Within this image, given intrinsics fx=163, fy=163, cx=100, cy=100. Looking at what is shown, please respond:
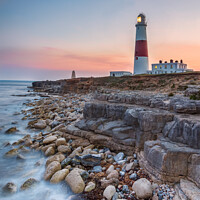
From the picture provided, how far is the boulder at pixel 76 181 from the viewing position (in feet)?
15.7

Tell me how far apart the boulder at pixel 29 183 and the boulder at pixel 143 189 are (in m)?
3.34

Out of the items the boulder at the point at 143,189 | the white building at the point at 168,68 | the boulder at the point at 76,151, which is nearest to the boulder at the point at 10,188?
the boulder at the point at 76,151

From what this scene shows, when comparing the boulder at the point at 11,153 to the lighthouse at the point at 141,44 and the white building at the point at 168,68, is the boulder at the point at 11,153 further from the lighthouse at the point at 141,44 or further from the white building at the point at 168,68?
the white building at the point at 168,68

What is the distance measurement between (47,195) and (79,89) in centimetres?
3223

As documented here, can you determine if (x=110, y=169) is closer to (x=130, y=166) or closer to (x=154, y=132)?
(x=130, y=166)

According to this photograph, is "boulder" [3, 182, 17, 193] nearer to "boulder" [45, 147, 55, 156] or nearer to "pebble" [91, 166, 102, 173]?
"boulder" [45, 147, 55, 156]

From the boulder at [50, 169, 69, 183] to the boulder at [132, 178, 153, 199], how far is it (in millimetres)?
2350

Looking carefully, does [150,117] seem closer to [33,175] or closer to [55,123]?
[33,175]

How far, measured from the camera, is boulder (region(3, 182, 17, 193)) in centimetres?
522

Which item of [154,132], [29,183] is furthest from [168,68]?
[29,183]

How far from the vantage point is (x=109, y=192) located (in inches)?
173

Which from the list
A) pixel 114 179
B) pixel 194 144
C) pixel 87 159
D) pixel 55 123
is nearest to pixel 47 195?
pixel 87 159

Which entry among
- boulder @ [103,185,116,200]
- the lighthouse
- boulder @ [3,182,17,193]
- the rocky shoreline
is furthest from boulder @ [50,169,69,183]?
the lighthouse

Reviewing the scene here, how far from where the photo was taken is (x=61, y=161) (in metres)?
6.36
